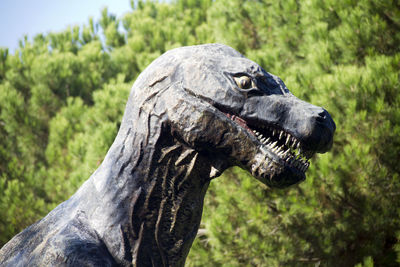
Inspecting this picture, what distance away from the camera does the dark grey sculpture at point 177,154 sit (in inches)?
62.4

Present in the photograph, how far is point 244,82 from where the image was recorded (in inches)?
63.4

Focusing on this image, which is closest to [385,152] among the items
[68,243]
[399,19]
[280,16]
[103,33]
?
[399,19]

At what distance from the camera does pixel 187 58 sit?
66.9 inches

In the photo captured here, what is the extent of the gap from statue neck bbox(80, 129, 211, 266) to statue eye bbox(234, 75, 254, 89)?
0.28 metres

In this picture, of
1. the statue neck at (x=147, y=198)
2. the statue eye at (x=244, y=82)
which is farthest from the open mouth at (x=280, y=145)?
the statue neck at (x=147, y=198)

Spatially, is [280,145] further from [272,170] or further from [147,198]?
[147,198]

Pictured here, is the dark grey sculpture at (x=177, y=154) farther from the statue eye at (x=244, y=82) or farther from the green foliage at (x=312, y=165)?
the green foliage at (x=312, y=165)

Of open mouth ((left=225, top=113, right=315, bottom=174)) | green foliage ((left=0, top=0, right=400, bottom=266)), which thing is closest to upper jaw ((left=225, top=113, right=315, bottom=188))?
open mouth ((left=225, top=113, right=315, bottom=174))

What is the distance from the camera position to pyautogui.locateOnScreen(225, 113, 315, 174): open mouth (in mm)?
1582

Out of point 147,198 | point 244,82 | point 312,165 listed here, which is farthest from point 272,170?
point 312,165

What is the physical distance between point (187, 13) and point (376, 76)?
4530 mm

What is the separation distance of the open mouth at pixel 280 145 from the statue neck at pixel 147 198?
0.21 m

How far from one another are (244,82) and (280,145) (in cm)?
26

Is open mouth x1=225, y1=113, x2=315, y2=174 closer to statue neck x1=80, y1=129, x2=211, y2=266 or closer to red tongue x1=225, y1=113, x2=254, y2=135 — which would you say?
red tongue x1=225, y1=113, x2=254, y2=135
